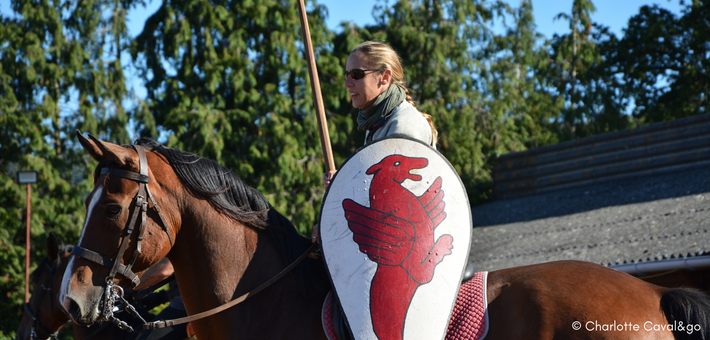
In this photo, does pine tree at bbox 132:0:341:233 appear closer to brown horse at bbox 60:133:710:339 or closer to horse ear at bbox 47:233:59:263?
horse ear at bbox 47:233:59:263

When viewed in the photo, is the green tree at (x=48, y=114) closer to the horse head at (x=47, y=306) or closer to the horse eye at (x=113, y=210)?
the horse head at (x=47, y=306)

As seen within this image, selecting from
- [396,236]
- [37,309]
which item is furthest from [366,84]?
[37,309]

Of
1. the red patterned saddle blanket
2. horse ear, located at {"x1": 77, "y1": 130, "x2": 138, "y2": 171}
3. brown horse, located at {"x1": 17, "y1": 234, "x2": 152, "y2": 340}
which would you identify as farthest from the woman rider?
brown horse, located at {"x1": 17, "y1": 234, "x2": 152, "y2": 340}

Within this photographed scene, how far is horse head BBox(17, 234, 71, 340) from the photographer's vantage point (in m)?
4.75

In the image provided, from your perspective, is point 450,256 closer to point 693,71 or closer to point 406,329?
point 406,329

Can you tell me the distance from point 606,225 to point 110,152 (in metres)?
7.78

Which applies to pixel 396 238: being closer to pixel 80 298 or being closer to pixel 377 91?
pixel 377 91

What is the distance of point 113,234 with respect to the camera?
7.69 feet

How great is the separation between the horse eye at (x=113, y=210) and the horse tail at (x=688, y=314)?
212 cm

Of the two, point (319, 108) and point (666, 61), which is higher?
point (666, 61)

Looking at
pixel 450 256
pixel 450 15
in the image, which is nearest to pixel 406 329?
pixel 450 256

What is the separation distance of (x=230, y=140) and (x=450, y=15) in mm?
6170

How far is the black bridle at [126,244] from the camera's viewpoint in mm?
2324

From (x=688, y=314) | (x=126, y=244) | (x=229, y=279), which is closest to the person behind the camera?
(x=688, y=314)
